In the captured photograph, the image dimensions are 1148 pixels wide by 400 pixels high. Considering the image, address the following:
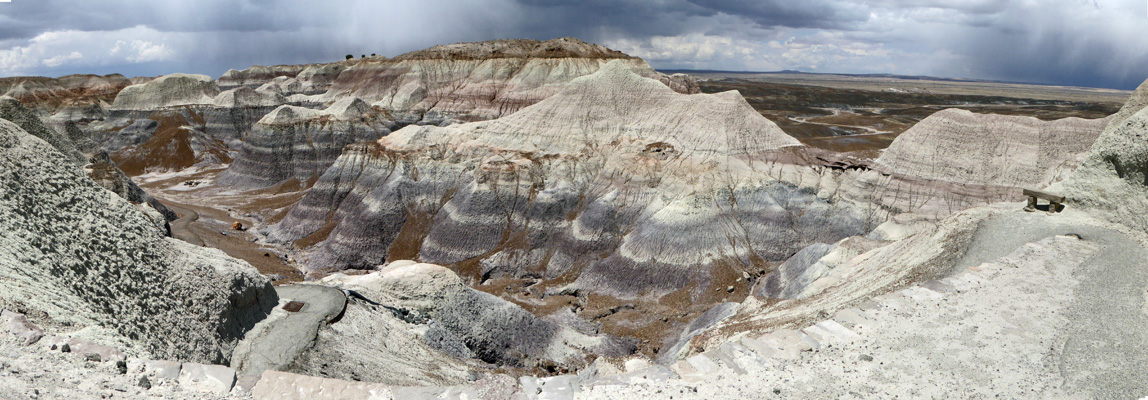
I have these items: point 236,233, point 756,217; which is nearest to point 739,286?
point 756,217

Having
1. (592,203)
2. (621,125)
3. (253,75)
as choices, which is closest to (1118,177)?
(592,203)

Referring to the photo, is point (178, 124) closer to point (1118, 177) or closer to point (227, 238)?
point (227, 238)

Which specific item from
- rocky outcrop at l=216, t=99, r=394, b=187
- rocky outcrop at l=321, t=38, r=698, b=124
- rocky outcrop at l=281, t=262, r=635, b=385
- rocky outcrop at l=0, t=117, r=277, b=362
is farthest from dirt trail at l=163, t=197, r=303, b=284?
rocky outcrop at l=321, t=38, r=698, b=124

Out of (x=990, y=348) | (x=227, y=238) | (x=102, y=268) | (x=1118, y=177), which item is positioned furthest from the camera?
(x=227, y=238)

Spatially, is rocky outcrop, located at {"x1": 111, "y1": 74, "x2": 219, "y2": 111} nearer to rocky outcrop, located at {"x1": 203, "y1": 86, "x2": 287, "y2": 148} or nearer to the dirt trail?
rocky outcrop, located at {"x1": 203, "y1": 86, "x2": 287, "y2": 148}

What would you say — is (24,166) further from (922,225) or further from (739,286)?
(922,225)

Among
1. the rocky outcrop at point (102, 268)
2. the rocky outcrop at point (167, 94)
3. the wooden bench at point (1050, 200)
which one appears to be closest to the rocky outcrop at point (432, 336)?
the rocky outcrop at point (102, 268)

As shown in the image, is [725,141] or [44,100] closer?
[725,141]
